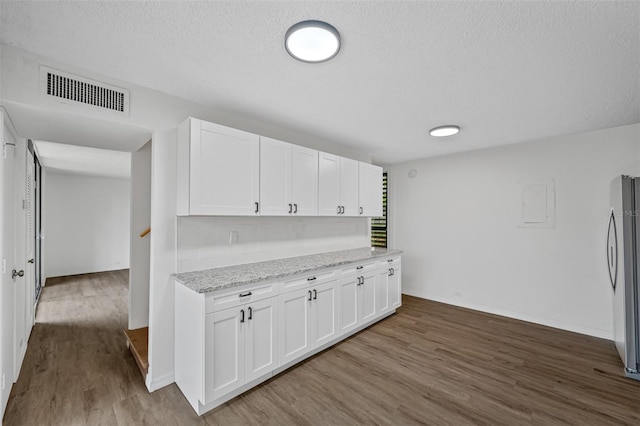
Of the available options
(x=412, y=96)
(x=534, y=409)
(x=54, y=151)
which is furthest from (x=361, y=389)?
(x=54, y=151)

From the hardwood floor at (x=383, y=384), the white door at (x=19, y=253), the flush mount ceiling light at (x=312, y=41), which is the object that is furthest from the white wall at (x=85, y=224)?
the flush mount ceiling light at (x=312, y=41)

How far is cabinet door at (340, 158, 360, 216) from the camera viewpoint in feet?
11.9

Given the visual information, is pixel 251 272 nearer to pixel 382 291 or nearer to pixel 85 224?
pixel 382 291

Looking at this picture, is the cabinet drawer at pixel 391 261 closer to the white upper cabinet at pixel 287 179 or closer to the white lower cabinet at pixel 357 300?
the white lower cabinet at pixel 357 300

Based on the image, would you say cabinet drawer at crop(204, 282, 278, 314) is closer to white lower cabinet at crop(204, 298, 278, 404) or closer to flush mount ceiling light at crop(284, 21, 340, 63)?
white lower cabinet at crop(204, 298, 278, 404)

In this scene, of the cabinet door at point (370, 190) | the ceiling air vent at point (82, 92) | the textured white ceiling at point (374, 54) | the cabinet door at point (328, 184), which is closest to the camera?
the textured white ceiling at point (374, 54)

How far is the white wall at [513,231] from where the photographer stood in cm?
335

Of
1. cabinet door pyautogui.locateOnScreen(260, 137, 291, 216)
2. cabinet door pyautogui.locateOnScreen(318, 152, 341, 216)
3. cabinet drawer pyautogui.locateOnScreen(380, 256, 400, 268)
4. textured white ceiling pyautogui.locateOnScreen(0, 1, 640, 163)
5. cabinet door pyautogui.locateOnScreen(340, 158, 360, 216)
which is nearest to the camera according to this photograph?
textured white ceiling pyautogui.locateOnScreen(0, 1, 640, 163)

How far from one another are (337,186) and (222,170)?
157 cm

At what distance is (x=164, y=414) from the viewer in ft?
6.61

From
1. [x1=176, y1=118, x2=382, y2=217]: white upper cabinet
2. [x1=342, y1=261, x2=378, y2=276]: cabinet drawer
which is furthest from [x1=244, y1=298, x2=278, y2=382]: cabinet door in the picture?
[x1=342, y1=261, x2=378, y2=276]: cabinet drawer

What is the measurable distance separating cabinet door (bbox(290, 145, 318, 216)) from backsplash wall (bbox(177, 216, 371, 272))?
1.14 ft

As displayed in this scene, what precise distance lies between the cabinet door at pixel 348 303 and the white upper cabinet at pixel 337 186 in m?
0.85

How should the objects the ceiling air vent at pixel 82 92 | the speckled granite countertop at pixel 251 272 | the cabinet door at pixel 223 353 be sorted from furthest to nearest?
the speckled granite countertop at pixel 251 272
the cabinet door at pixel 223 353
the ceiling air vent at pixel 82 92
